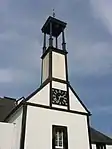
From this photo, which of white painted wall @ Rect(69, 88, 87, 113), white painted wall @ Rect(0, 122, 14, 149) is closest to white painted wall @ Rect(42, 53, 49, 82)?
white painted wall @ Rect(69, 88, 87, 113)

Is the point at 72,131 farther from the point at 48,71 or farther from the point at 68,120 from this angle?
the point at 48,71

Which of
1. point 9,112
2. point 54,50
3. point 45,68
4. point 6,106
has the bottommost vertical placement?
point 9,112

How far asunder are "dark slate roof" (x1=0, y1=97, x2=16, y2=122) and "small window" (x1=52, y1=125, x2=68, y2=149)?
537 centimetres

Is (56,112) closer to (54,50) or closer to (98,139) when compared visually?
(54,50)

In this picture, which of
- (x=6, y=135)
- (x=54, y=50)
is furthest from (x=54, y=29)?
(x=6, y=135)

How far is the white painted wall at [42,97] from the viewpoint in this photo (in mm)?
11875

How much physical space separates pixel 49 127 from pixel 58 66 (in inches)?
166

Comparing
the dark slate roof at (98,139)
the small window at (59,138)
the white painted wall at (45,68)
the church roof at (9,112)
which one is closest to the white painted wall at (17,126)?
the small window at (59,138)

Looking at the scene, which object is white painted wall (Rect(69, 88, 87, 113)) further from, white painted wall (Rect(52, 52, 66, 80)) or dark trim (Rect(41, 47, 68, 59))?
dark trim (Rect(41, 47, 68, 59))

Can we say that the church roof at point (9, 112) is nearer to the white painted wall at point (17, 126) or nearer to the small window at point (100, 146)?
the small window at point (100, 146)

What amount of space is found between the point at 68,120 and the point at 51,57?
166 inches

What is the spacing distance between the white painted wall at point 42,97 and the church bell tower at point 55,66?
0.82 feet

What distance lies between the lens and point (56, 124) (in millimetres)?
11820

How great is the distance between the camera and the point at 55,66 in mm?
13867
